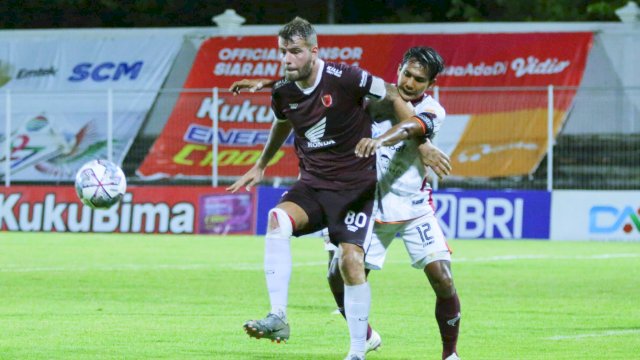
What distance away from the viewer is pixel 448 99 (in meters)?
27.7

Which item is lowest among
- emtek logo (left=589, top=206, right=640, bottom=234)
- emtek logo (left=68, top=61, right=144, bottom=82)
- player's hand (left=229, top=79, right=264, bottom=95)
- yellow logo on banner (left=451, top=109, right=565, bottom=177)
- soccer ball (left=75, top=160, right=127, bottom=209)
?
player's hand (left=229, top=79, right=264, bottom=95)

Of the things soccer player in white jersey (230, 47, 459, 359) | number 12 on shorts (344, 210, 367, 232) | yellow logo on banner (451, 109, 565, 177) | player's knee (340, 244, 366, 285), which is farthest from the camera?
yellow logo on banner (451, 109, 565, 177)

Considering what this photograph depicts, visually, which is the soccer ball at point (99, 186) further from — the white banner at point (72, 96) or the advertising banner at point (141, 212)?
the white banner at point (72, 96)

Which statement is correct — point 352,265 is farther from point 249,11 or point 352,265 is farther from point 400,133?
point 249,11

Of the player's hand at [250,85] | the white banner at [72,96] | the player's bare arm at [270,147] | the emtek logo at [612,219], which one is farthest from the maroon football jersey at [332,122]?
the white banner at [72,96]

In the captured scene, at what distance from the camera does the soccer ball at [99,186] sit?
1600 cm

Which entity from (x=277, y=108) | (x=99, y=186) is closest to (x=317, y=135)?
(x=277, y=108)

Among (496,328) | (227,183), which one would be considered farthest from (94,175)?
(227,183)

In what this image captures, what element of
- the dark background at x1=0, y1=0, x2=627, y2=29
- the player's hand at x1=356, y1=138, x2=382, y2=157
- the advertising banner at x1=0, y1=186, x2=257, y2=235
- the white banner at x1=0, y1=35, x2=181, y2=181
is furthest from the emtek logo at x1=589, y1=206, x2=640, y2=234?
the dark background at x1=0, y1=0, x2=627, y2=29

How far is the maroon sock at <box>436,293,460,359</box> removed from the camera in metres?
9.38

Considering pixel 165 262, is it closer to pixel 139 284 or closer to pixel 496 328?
pixel 139 284

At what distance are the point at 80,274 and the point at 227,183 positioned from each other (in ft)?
35.7

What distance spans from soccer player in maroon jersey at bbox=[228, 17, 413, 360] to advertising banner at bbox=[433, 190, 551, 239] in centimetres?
1579

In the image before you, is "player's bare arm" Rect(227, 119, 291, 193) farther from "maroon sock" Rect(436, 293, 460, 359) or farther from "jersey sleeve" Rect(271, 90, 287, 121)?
"maroon sock" Rect(436, 293, 460, 359)
